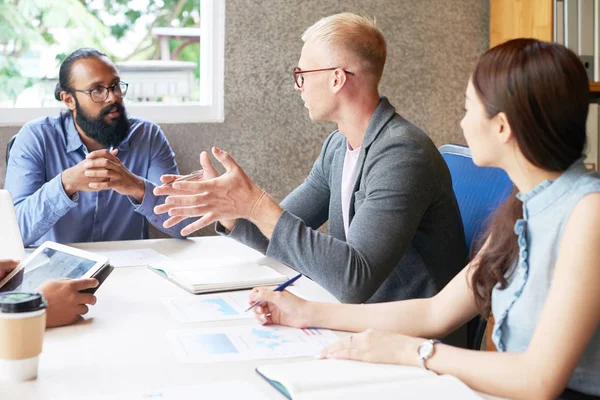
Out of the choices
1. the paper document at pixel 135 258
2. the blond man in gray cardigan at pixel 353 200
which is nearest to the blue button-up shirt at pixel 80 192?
the paper document at pixel 135 258

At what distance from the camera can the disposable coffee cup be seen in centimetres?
102

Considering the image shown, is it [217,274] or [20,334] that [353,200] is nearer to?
[217,274]

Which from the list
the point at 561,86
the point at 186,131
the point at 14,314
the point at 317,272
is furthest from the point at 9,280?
the point at 186,131

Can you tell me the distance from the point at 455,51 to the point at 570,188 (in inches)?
90.8

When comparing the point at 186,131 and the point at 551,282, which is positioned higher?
the point at 186,131

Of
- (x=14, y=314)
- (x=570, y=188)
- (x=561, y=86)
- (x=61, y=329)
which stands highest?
(x=561, y=86)

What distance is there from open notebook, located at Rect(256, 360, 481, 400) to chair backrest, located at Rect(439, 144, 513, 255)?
2.39 feet

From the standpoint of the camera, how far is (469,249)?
71.6 inches

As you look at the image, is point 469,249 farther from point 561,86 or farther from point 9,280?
point 9,280

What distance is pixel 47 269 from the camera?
59.0 inches

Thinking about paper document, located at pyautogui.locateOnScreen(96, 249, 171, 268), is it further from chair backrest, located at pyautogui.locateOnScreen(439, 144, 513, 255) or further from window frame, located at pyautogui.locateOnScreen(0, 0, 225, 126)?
window frame, located at pyautogui.locateOnScreen(0, 0, 225, 126)

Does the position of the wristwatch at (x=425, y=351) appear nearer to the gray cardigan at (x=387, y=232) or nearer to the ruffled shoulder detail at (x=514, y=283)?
the ruffled shoulder detail at (x=514, y=283)

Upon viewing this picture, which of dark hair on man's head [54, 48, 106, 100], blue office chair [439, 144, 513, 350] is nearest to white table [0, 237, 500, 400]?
blue office chair [439, 144, 513, 350]

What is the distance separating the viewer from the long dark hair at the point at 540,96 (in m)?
1.10
